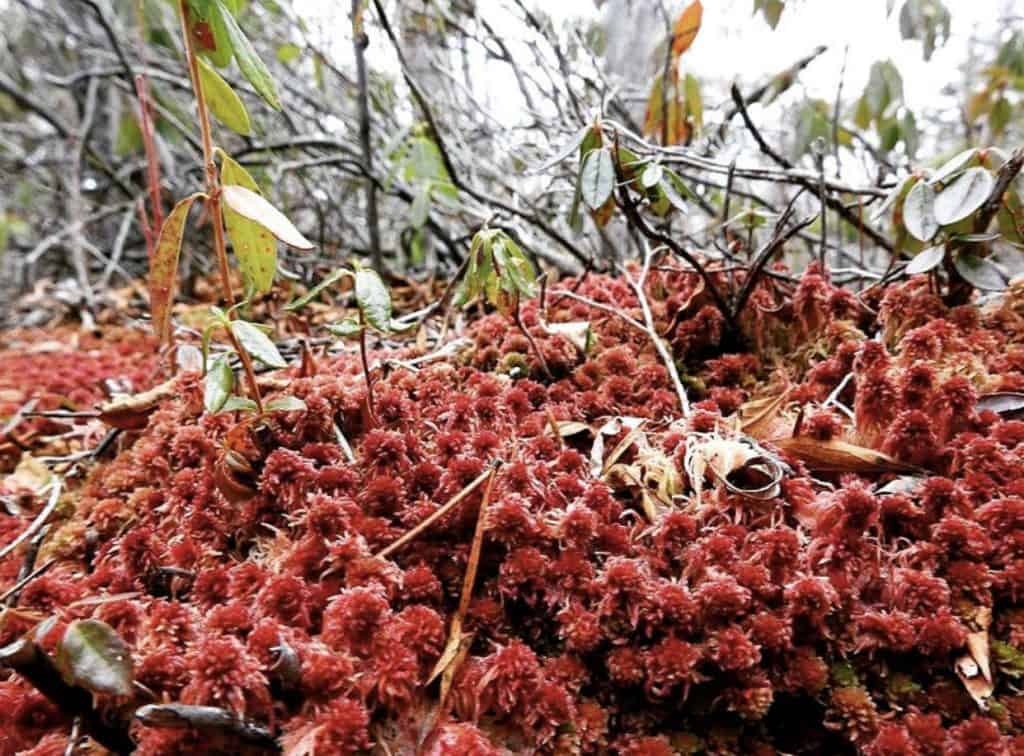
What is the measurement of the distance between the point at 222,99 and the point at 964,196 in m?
1.18

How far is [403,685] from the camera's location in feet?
2.18

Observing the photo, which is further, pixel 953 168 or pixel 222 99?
pixel 953 168

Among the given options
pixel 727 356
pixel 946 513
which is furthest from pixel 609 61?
pixel 946 513

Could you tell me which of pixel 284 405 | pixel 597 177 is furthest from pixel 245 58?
pixel 597 177

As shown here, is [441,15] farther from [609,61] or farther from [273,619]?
[273,619]

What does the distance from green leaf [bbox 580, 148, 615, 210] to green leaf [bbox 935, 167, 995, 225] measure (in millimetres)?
565

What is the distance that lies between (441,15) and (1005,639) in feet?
8.50

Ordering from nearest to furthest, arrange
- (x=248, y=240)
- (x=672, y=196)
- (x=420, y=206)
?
(x=248, y=240), (x=672, y=196), (x=420, y=206)

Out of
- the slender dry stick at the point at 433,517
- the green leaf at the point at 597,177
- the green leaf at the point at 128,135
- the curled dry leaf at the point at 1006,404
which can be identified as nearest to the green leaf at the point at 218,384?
the slender dry stick at the point at 433,517

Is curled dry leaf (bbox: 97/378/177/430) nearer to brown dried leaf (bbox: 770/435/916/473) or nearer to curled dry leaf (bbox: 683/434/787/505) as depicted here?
curled dry leaf (bbox: 683/434/787/505)

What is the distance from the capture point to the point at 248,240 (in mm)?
869

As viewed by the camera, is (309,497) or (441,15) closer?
(309,497)

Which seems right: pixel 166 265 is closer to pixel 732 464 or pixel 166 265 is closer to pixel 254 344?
pixel 254 344

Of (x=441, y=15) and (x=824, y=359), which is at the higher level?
(x=441, y=15)
